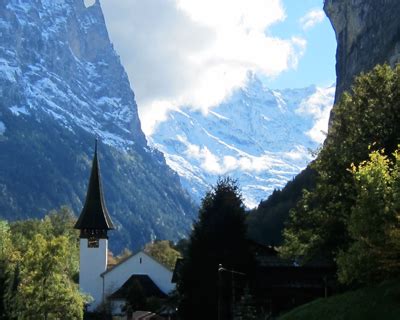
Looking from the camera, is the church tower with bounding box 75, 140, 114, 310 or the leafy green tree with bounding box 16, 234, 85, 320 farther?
the church tower with bounding box 75, 140, 114, 310

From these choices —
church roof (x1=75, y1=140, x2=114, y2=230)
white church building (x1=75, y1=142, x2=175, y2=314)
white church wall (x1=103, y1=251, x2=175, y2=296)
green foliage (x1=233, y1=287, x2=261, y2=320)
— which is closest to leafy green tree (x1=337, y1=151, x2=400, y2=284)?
green foliage (x1=233, y1=287, x2=261, y2=320)

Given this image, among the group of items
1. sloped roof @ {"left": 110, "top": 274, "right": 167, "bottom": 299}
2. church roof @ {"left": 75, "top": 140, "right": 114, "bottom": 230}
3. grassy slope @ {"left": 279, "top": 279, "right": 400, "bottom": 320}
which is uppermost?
church roof @ {"left": 75, "top": 140, "right": 114, "bottom": 230}

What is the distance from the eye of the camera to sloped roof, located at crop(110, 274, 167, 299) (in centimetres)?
9450

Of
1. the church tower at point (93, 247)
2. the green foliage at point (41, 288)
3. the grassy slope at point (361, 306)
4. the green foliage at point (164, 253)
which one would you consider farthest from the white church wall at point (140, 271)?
the grassy slope at point (361, 306)

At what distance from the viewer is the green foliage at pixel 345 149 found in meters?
48.7

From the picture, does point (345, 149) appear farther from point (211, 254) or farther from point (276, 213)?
point (276, 213)

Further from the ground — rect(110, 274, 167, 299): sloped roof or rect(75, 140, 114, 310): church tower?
rect(75, 140, 114, 310): church tower

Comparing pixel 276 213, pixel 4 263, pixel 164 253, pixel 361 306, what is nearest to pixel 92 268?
pixel 4 263

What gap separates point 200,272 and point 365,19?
340 ft

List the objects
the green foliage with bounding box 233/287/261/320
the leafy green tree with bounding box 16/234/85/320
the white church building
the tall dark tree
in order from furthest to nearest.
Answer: the white church building → the leafy green tree with bounding box 16/234/85/320 → the tall dark tree → the green foliage with bounding box 233/287/261/320

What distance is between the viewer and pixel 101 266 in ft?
331

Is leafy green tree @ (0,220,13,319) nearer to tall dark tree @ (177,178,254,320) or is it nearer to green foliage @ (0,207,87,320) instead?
green foliage @ (0,207,87,320)

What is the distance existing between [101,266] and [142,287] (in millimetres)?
7046

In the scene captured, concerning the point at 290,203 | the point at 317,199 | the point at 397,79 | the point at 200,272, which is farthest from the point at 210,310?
the point at 290,203
